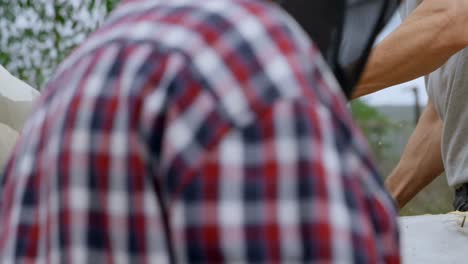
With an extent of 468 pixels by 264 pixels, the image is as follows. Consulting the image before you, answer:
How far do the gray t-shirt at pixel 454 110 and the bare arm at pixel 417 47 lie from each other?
504 millimetres

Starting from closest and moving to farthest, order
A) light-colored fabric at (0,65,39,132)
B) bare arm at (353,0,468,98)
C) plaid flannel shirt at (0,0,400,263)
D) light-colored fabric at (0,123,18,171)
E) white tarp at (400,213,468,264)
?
plaid flannel shirt at (0,0,400,263), light-colored fabric at (0,123,18,171), light-colored fabric at (0,65,39,132), bare arm at (353,0,468,98), white tarp at (400,213,468,264)

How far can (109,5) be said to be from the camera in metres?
6.84

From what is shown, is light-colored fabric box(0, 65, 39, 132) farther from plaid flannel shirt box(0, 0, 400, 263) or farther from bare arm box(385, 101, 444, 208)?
bare arm box(385, 101, 444, 208)

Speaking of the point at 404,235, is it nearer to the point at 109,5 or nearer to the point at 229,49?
the point at 229,49

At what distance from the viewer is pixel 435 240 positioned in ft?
12.2

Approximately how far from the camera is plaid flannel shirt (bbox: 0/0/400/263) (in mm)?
1018

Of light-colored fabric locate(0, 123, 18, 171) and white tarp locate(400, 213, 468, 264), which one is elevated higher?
light-colored fabric locate(0, 123, 18, 171)

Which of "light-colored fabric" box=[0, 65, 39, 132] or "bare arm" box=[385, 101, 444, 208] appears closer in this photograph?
"light-colored fabric" box=[0, 65, 39, 132]

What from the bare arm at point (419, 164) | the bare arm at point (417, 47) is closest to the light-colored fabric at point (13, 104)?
the bare arm at point (417, 47)

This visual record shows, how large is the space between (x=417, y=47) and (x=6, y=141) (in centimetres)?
139

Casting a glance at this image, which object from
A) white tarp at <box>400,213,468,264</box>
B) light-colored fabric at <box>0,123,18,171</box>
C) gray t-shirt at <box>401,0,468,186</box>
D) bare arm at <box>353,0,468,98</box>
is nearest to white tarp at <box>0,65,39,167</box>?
light-colored fabric at <box>0,123,18,171</box>

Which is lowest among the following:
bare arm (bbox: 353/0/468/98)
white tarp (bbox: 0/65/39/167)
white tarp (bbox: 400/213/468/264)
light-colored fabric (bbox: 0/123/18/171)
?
white tarp (bbox: 400/213/468/264)

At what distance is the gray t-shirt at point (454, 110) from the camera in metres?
4.00

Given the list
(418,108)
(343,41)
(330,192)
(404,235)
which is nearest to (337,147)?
(330,192)
